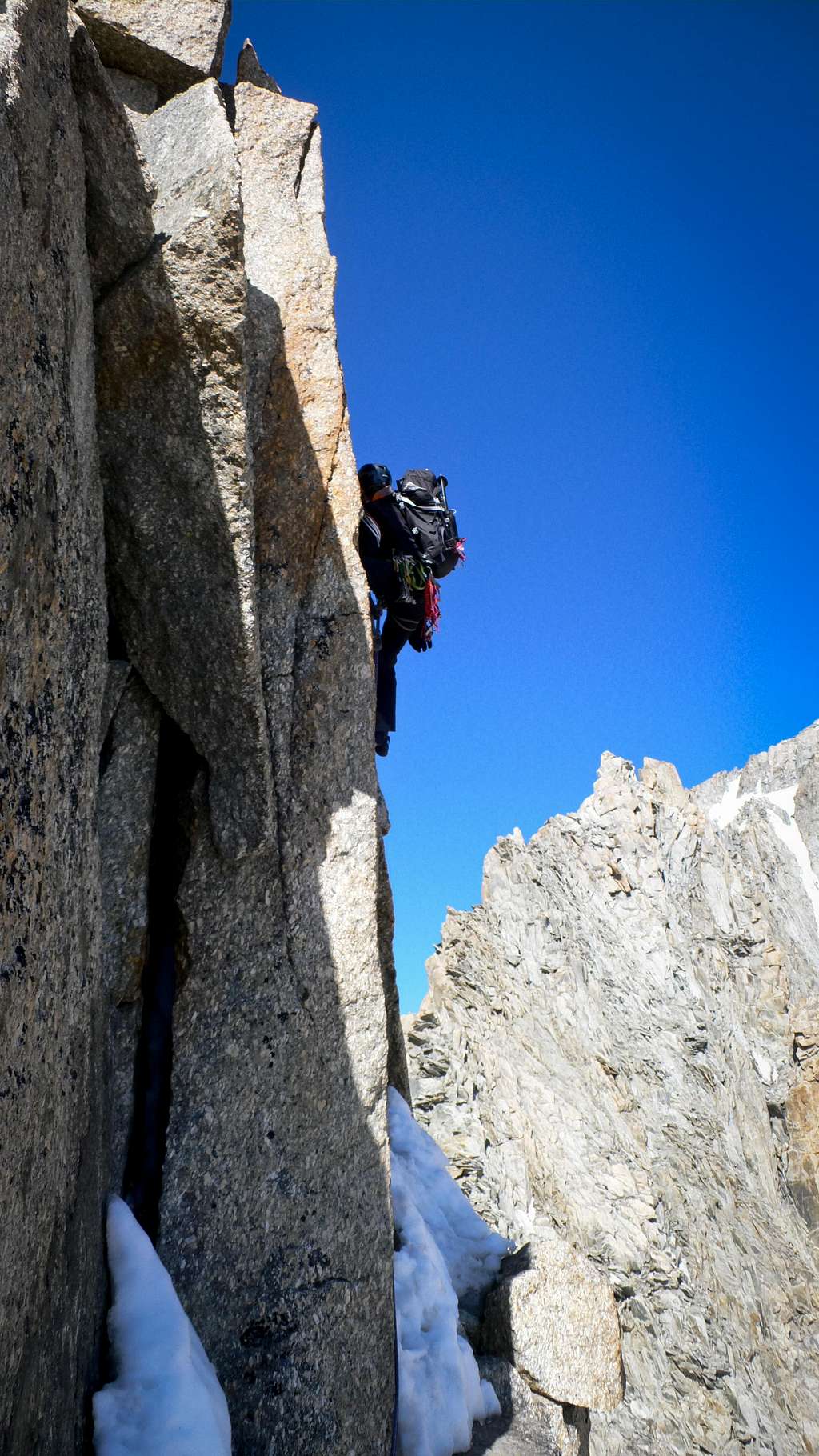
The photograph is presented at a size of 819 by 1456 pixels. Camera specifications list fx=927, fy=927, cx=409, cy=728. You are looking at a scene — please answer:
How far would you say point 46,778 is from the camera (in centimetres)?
462

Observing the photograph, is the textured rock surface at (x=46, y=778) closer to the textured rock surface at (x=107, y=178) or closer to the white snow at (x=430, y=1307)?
the textured rock surface at (x=107, y=178)

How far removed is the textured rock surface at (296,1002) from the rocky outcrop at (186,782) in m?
0.02

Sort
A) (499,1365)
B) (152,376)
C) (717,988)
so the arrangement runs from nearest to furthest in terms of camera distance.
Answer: (152,376) → (499,1365) → (717,988)

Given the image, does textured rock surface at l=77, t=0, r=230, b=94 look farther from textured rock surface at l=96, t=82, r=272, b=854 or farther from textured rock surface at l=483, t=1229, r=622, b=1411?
textured rock surface at l=483, t=1229, r=622, b=1411

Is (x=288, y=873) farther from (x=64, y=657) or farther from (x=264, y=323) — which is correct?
(x=264, y=323)

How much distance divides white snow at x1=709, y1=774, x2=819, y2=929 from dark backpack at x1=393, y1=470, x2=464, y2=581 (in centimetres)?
6196

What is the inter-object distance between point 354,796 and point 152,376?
12.3 ft

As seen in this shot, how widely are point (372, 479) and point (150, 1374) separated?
26.6 feet

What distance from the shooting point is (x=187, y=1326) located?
5617 millimetres

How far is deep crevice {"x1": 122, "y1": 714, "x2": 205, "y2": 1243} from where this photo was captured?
6.64 metres

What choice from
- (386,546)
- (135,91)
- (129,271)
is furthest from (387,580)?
(135,91)

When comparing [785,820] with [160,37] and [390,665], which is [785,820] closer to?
[390,665]

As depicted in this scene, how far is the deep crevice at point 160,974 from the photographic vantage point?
6641 mm

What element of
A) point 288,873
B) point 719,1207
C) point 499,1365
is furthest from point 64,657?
point 719,1207
